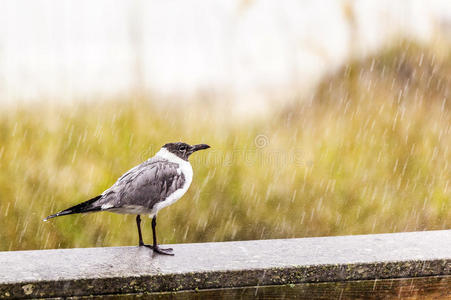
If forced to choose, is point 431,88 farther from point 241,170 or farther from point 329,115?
point 241,170

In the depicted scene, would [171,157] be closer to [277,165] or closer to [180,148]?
[180,148]

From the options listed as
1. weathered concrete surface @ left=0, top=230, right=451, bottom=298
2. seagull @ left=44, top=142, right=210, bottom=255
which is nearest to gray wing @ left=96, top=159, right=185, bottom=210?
seagull @ left=44, top=142, right=210, bottom=255

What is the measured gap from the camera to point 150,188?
246cm

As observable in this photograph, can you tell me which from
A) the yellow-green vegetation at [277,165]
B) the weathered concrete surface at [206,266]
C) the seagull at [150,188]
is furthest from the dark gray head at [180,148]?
the yellow-green vegetation at [277,165]

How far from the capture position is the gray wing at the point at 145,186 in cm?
241

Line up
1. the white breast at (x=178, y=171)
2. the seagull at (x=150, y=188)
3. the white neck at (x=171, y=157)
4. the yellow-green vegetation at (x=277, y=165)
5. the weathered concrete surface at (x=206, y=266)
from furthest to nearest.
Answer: the yellow-green vegetation at (x=277, y=165)
the white neck at (x=171, y=157)
the white breast at (x=178, y=171)
the seagull at (x=150, y=188)
the weathered concrete surface at (x=206, y=266)

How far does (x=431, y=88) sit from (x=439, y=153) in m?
0.60

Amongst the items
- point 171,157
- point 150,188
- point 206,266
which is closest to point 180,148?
point 171,157

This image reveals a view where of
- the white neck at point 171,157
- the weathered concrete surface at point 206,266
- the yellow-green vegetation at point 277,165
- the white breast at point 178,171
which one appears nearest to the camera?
the weathered concrete surface at point 206,266

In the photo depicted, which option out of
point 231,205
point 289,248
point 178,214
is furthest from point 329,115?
point 289,248

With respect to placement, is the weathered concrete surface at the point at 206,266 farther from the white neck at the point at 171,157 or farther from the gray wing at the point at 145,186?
the white neck at the point at 171,157

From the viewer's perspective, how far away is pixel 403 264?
229cm

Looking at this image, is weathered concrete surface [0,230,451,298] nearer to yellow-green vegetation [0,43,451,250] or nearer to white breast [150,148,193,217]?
white breast [150,148,193,217]

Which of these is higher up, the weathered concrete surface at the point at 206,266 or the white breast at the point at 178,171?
the white breast at the point at 178,171
